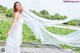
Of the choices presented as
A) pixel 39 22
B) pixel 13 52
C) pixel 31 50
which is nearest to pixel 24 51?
pixel 31 50

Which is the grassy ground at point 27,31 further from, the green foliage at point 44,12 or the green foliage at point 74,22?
the green foliage at point 44,12

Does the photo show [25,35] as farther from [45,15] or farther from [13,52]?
[13,52]

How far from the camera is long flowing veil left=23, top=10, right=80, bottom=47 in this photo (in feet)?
18.0

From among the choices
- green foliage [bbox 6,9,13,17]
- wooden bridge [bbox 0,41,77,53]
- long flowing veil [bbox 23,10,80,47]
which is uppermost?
green foliage [bbox 6,9,13,17]

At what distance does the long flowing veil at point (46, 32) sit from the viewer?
18.0 ft

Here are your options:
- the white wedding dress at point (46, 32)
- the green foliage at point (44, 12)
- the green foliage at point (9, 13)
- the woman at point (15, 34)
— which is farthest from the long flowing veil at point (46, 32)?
the woman at point (15, 34)

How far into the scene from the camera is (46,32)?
559cm

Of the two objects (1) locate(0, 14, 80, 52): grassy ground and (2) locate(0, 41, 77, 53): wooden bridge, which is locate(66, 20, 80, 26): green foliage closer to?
(1) locate(0, 14, 80, 52): grassy ground

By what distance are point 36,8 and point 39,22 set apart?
0.27m

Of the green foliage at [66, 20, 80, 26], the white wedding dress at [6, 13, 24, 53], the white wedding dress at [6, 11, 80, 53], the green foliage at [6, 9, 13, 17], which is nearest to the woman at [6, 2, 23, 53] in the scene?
the white wedding dress at [6, 13, 24, 53]

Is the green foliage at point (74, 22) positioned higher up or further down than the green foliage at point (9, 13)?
further down

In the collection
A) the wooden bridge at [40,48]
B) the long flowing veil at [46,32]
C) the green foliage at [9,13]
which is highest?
the green foliage at [9,13]

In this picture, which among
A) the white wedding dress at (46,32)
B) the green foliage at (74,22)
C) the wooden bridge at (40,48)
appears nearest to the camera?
the white wedding dress at (46,32)

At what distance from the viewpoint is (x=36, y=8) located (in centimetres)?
562
